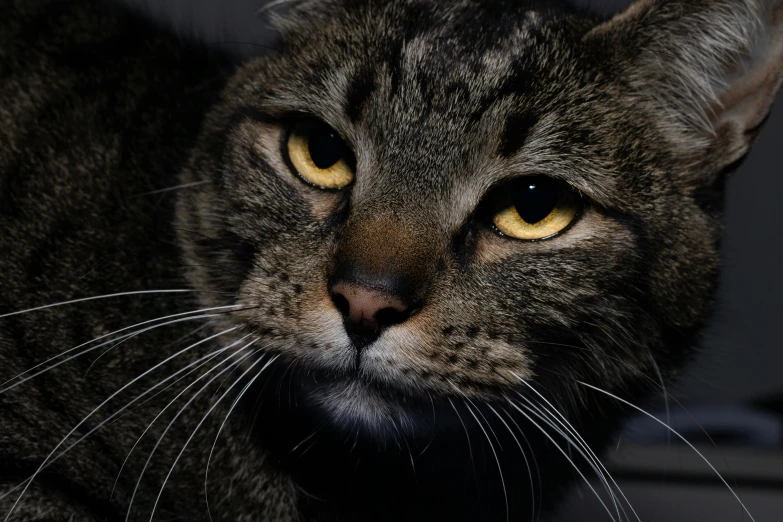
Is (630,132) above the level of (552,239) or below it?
above

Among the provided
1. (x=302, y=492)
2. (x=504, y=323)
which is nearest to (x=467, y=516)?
(x=302, y=492)

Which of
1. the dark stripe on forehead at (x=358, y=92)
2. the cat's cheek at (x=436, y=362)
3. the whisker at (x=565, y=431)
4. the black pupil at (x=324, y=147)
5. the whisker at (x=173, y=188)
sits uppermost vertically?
the dark stripe on forehead at (x=358, y=92)

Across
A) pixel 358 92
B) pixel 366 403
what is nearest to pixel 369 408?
pixel 366 403

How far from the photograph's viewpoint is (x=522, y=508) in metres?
1.38

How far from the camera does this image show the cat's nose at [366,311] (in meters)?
1.03

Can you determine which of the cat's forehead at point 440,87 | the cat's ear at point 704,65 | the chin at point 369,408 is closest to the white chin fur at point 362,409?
the chin at point 369,408

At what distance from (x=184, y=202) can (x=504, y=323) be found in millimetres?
580

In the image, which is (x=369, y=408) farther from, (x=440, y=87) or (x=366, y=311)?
(x=440, y=87)

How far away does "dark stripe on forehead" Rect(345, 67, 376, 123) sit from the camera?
1.23 m

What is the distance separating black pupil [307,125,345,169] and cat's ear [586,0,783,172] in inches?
15.3

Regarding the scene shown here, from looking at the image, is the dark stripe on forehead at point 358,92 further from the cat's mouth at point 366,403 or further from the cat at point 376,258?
the cat's mouth at point 366,403

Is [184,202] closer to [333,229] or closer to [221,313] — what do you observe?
[221,313]

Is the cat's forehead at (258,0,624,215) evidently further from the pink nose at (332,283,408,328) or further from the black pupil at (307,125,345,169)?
the pink nose at (332,283,408,328)

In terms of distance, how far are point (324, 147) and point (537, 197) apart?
0.32 m
